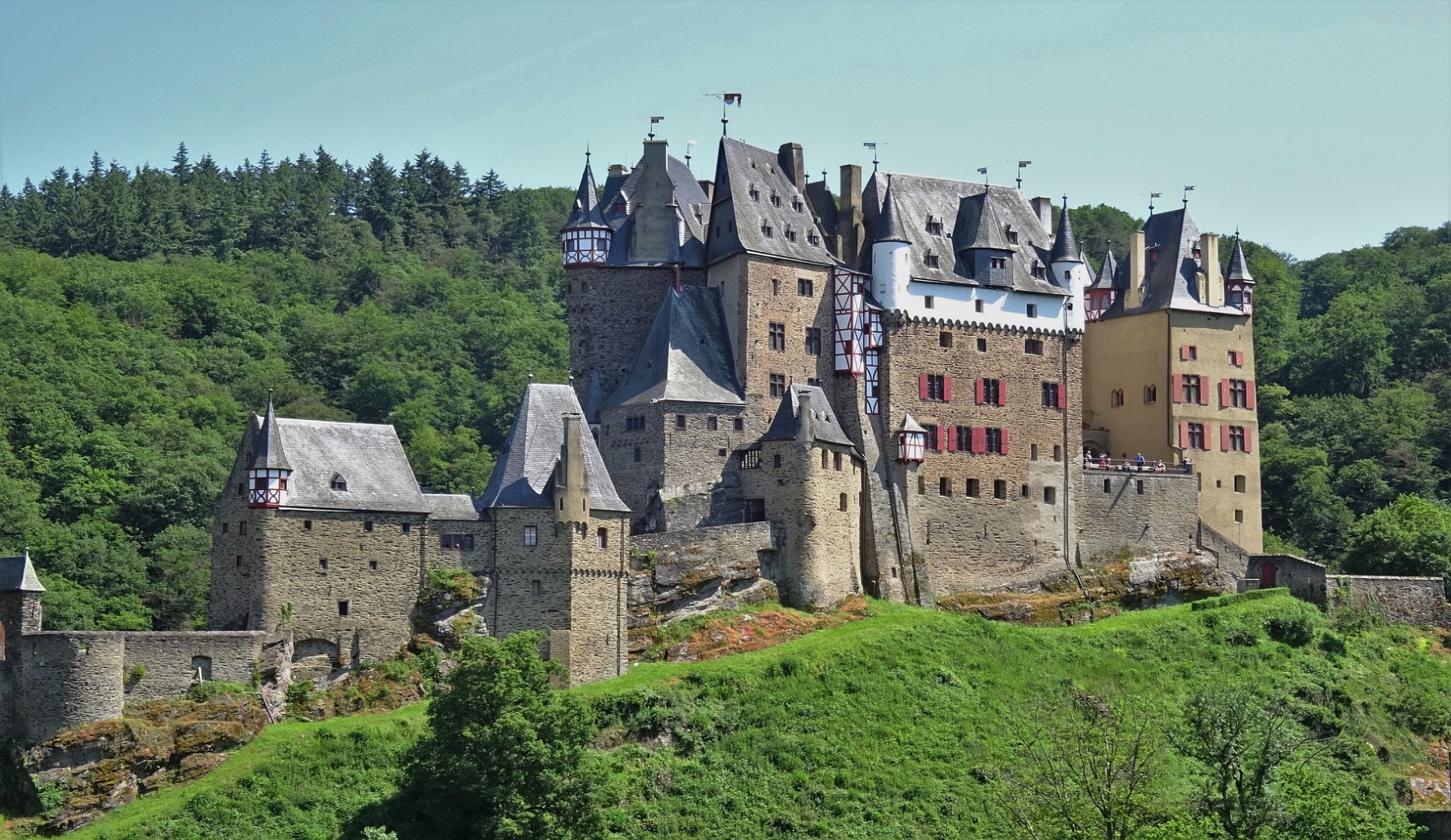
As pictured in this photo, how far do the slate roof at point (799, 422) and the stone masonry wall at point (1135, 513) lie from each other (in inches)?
417

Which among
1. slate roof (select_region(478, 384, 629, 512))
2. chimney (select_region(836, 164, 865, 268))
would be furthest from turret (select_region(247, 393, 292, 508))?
chimney (select_region(836, 164, 865, 268))

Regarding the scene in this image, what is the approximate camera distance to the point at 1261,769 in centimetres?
5419

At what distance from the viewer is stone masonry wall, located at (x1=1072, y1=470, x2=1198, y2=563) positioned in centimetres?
7569

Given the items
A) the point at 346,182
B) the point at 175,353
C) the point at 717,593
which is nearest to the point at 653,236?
the point at 717,593

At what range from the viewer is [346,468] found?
6122cm

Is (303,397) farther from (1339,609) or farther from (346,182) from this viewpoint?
(1339,609)

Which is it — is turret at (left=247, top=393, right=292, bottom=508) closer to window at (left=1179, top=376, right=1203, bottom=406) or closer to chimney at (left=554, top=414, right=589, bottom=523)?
chimney at (left=554, top=414, right=589, bottom=523)

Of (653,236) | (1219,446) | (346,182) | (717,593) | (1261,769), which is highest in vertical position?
(346,182)

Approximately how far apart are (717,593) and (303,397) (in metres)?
36.6

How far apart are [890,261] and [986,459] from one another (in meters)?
7.49

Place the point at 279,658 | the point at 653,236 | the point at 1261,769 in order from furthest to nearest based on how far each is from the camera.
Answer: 1. the point at 653,236
2. the point at 279,658
3. the point at 1261,769

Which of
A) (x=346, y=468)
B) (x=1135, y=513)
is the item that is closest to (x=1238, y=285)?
(x=1135, y=513)

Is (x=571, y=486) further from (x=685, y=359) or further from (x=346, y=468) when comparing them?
(x=685, y=359)

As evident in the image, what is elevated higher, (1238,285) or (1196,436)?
(1238,285)
